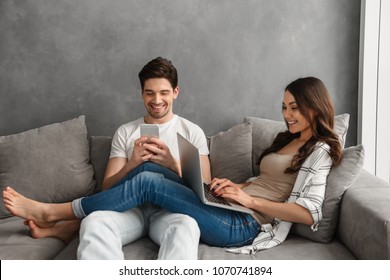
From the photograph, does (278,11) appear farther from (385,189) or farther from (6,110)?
(6,110)

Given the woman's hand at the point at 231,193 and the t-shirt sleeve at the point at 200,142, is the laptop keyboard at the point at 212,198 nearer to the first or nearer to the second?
the woman's hand at the point at 231,193

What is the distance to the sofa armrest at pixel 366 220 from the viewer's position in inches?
68.4

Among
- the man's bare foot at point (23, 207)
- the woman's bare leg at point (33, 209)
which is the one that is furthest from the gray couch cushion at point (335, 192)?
the man's bare foot at point (23, 207)

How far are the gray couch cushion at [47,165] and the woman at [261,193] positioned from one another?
38 centimetres

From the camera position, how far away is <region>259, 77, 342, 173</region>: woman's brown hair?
2.05m

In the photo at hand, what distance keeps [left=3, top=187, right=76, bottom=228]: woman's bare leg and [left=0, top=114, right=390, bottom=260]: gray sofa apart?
0.12 m

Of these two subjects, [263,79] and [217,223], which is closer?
[217,223]

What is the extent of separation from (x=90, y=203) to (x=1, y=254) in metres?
0.40

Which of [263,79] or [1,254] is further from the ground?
[263,79]

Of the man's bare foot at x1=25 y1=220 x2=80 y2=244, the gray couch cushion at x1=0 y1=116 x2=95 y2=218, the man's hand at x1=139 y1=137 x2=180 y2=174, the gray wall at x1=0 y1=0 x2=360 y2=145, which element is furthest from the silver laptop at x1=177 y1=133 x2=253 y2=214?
the gray wall at x1=0 y1=0 x2=360 y2=145

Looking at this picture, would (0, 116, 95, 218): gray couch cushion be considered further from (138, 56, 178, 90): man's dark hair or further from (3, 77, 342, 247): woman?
(138, 56, 178, 90): man's dark hair
